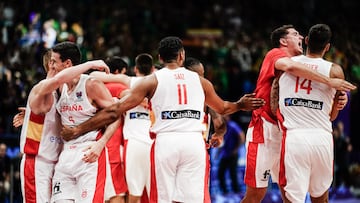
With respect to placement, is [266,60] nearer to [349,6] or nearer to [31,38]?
[31,38]

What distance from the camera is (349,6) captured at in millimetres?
26703

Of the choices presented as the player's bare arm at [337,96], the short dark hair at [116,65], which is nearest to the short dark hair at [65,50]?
the short dark hair at [116,65]

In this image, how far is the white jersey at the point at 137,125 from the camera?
35.9 feet

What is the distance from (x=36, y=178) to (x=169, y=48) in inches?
82.5

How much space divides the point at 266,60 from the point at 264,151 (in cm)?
117

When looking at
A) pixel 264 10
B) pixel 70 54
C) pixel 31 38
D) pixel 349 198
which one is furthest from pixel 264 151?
pixel 264 10

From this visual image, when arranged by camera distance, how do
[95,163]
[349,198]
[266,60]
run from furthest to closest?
[349,198] < [266,60] < [95,163]

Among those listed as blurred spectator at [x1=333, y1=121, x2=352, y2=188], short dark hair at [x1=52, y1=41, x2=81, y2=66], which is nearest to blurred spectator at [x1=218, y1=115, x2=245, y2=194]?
blurred spectator at [x1=333, y1=121, x2=352, y2=188]

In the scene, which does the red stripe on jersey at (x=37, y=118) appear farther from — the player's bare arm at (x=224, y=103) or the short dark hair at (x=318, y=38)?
the short dark hair at (x=318, y=38)

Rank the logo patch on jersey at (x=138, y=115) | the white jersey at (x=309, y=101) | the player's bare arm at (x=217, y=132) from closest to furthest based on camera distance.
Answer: the white jersey at (x=309, y=101)
the player's bare arm at (x=217, y=132)
the logo patch on jersey at (x=138, y=115)

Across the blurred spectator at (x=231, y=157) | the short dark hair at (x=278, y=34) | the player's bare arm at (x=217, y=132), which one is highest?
the short dark hair at (x=278, y=34)

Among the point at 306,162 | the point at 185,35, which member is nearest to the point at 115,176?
the point at 306,162

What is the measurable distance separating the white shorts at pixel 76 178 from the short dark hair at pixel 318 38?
2.81 metres

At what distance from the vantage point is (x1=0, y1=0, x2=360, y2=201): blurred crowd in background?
16469 millimetres
